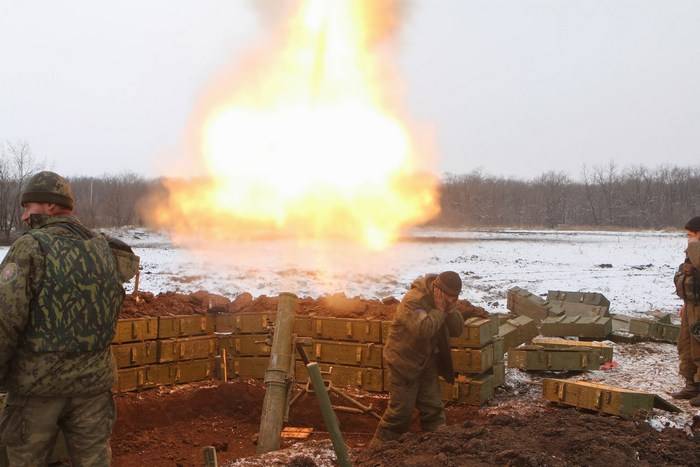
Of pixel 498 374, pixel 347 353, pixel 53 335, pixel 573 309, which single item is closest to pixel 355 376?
pixel 347 353

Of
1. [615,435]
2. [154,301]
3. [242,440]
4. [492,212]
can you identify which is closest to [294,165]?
[154,301]

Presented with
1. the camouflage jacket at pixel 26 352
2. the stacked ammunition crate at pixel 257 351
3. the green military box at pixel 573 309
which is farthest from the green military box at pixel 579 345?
the camouflage jacket at pixel 26 352

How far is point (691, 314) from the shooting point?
7.83 metres

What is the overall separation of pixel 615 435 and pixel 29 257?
188 inches

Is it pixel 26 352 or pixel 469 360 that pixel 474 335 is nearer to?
pixel 469 360

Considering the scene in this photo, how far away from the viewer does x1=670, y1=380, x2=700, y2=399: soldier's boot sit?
7.61 metres

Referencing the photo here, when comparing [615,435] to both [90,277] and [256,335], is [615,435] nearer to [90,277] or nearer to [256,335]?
[90,277]

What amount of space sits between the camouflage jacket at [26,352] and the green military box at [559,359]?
21.9ft

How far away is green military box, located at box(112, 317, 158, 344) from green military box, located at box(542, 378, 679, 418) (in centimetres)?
509

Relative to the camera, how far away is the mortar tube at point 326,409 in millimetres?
4059

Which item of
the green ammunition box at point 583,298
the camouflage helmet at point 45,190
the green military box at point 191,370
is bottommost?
the green military box at point 191,370

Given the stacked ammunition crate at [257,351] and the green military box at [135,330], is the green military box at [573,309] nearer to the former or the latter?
the stacked ammunition crate at [257,351]

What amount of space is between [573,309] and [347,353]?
7.08m

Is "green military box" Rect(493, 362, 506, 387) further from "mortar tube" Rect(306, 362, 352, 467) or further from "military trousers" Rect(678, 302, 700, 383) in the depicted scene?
"mortar tube" Rect(306, 362, 352, 467)
